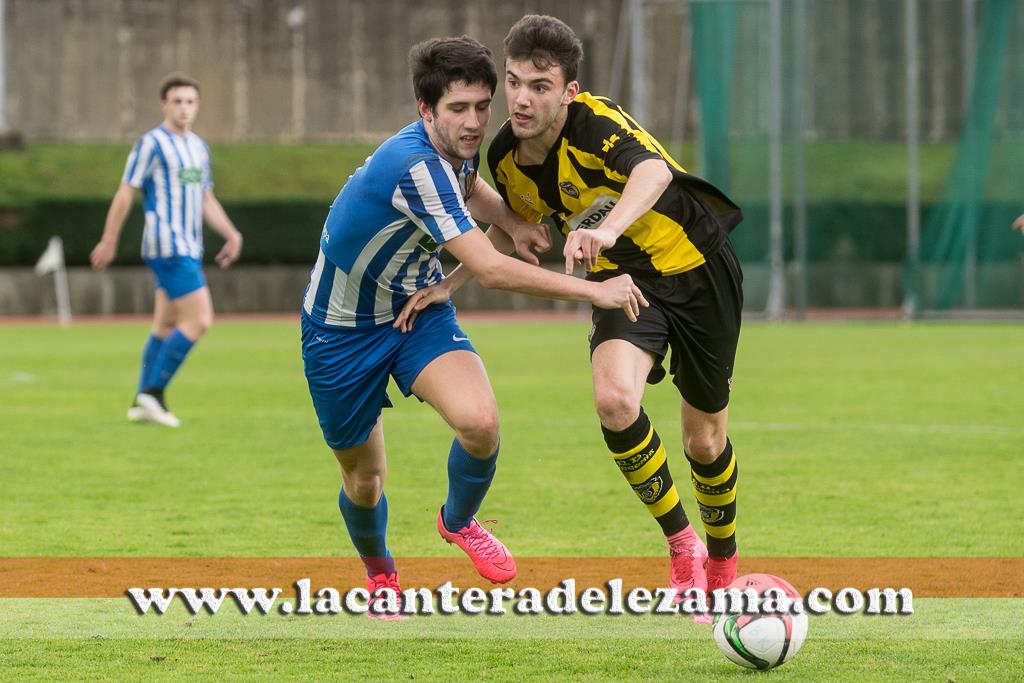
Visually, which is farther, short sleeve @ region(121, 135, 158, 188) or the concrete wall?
the concrete wall

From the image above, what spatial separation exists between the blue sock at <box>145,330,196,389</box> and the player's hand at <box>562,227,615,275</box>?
6.71 m

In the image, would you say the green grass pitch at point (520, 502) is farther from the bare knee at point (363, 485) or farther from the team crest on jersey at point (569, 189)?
the team crest on jersey at point (569, 189)

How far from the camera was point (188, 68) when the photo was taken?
119ft

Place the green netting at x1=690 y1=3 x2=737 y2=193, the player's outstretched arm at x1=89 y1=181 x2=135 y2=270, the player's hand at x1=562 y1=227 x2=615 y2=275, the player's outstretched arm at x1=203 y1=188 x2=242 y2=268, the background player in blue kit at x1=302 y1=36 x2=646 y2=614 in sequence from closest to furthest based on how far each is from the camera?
the player's hand at x1=562 y1=227 x2=615 y2=275, the background player in blue kit at x1=302 y1=36 x2=646 y2=614, the player's outstretched arm at x1=89 y1=181 x2=135 y2=270, the player's outstretched arm at x1=203 y1=188 x2=242 y2=268, the green netting at x1=690 y1=3 x2=737 y2=193

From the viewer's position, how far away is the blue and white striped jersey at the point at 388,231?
16.9 ft

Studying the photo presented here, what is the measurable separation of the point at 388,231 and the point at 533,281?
58 cm

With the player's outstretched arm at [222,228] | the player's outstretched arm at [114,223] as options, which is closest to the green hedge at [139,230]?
the player's outstretched arm at [222,228]

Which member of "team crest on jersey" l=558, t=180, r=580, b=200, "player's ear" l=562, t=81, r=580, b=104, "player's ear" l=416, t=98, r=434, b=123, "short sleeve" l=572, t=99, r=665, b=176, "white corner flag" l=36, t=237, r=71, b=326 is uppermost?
"player's ear" l=562, t=81, r=580, b=104

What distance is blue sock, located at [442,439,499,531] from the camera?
5535 millimetres

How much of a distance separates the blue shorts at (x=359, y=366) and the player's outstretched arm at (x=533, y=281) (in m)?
0.40

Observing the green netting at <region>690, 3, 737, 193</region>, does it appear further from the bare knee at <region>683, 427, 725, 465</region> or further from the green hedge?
the bare knee at <region>683, 427, 725, 465</region>

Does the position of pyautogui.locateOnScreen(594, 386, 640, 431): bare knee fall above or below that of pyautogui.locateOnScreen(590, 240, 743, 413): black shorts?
below

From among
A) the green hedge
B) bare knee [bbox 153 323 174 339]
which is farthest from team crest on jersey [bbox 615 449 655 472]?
the green hedge

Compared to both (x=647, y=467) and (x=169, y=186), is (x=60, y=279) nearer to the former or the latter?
(x=169, y=186)
